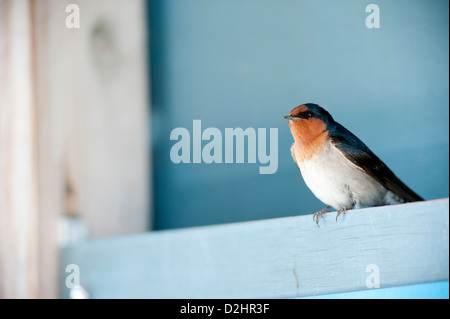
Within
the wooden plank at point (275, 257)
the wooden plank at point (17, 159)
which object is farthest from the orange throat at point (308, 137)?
the wooden plank at point (17, 159)

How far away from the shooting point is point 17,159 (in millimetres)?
1311

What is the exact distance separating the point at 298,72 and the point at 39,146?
2.03 ft

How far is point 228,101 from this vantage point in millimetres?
1280

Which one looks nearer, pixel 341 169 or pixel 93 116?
pixel 341 169

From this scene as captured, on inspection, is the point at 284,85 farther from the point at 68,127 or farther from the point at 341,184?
the point at 68,127

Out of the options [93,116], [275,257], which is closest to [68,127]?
[93,116]

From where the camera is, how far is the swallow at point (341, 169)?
993mm

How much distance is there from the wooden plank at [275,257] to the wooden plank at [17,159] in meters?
0.09

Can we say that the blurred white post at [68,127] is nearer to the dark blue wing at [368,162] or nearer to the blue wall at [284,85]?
the blue wall at [284,85]

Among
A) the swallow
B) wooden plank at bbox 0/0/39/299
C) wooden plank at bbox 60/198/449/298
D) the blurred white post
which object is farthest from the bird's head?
wooden plank at bbox 0/0/39/299

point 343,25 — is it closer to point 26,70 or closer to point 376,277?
point 376,277

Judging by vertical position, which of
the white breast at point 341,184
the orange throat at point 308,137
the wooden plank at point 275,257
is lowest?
the wooden plank at point 275,257

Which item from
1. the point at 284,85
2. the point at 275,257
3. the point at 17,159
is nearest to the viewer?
the point at 275,257

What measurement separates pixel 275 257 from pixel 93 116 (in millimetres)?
587
